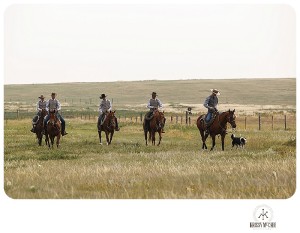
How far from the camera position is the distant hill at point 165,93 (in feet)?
337

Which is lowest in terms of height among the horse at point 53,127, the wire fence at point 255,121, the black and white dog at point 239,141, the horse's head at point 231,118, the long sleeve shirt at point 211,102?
the wire fence at point 255,121

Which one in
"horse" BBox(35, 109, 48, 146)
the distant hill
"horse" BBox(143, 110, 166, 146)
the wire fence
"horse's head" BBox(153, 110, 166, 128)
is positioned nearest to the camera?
"horse" BBox(35, 109, 48, 146)

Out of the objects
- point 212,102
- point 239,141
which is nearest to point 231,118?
point 212,102

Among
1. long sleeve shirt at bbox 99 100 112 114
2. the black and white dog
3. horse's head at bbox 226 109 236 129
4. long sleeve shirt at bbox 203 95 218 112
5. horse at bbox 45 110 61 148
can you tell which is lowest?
the black and white dog

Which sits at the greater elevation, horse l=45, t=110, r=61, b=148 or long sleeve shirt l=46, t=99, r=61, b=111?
long sleeve shirt l=46, t=99, r=61, b=111

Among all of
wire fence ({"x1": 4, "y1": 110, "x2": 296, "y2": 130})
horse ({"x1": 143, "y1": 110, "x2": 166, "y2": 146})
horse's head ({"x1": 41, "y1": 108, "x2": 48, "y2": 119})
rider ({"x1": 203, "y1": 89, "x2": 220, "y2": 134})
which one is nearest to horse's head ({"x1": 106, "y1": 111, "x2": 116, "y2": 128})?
horse ({"x1": 143, "y1": 110, "x2": 166, "y2": 146})

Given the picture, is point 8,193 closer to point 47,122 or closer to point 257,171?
point 257,171

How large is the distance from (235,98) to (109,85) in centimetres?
4611

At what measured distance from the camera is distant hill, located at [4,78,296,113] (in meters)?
103

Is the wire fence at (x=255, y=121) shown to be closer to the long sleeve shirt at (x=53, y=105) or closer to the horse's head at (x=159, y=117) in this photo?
the horse's head at (x=159, y=117)

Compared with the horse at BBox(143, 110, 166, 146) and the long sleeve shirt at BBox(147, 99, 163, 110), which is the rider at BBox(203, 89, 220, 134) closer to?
the long sleeve shirt at BBox(147, 99, 163, 110)

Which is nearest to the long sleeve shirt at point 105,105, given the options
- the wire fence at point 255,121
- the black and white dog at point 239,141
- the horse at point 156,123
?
the horse at point 156,123

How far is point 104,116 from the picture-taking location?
83.3ft

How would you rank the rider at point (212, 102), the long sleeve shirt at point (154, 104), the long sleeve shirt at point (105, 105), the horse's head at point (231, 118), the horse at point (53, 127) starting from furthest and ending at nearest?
the long sleeve shirt at point (105, 105)
the long sleeve shirt at point (154, 104)
the horse at point (53, 127)
the horse's head at point (231, 118)
the rider at point (212, 102)
